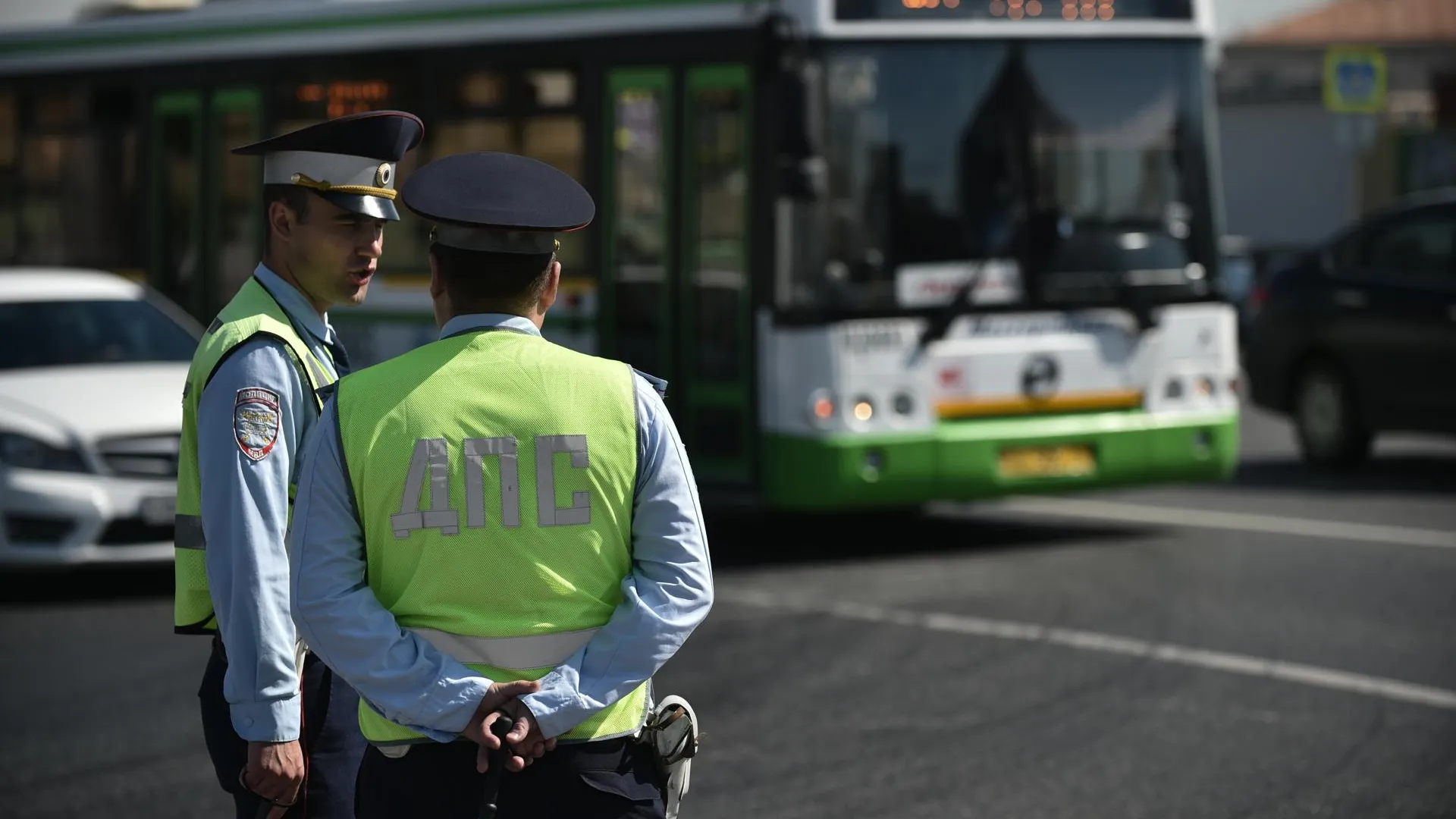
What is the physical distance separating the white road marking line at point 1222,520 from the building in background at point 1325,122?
34659 mm

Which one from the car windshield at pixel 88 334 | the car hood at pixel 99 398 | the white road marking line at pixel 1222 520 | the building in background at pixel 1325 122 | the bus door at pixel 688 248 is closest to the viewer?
the car hood at pixel 99 398

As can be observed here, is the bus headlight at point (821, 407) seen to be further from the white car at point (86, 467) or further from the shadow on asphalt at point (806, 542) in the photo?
the white car at point (86, 467)

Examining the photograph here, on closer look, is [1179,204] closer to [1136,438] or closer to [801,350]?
[1136,438]

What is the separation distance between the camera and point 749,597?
995 centimetres

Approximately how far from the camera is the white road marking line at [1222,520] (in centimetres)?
1170

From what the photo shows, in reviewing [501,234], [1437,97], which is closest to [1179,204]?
[501,234]

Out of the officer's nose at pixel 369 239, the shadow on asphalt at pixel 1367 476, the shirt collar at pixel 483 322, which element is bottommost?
the shadow on asphalt at pixel 1367 476

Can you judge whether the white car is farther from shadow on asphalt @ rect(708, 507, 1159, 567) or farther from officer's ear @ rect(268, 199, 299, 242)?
officer's ear @ rect(268, 199, 299, 242)

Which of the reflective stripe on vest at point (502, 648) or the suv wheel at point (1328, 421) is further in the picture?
the suv wheel at point (1328, 421)

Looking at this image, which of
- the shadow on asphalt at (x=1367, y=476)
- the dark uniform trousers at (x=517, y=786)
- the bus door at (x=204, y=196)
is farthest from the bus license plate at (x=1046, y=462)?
the dark uniform trousers at (x=517, y=786)

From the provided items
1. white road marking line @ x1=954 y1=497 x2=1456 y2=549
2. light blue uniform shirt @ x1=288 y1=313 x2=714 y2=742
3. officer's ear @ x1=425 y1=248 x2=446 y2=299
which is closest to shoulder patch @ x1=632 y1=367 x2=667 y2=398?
light blue uniform shirt @ x1=288 y1=313 x2=714 y2=742

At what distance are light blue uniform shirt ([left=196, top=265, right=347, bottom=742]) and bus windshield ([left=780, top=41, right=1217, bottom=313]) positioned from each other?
727 centimetres

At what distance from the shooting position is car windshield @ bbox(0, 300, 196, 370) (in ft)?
35.6

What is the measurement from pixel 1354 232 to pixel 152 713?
9.86m
